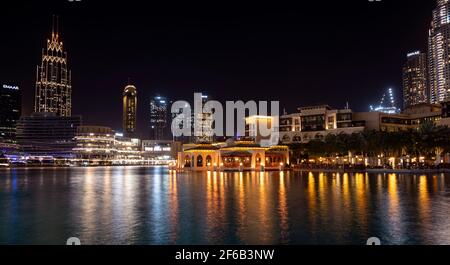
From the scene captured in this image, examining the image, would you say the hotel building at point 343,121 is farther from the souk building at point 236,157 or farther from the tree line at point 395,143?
the tree line at point 395,143

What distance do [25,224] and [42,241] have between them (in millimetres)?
4969

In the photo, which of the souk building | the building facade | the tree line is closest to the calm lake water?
the tree line

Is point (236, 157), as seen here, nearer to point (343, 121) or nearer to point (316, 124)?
point (316, 124)

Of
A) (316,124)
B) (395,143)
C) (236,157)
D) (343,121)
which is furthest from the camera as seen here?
(316,124)

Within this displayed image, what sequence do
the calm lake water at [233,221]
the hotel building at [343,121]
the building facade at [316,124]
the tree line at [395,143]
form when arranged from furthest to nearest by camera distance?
the building facade at [316,124] < the hotel building at [343,121] < the tree line at [395,143] < the calm lake water at [233,221]

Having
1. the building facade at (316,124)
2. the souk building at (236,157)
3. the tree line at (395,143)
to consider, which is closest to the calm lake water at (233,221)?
the tree line at (395,143)

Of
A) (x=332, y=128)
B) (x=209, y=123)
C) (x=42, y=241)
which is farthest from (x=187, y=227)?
(x=209, y=123)

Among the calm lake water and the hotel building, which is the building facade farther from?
the calm lake water

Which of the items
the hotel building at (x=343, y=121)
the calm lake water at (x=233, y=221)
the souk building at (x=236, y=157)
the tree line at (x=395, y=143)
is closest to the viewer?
the calm lake water at (x=233, y=221)

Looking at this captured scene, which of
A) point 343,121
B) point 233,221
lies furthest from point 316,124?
point 233,221

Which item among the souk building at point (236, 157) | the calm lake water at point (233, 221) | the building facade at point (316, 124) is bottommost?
the calm lake water at point (233, 221)

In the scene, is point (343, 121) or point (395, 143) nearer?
point (395, 143)
